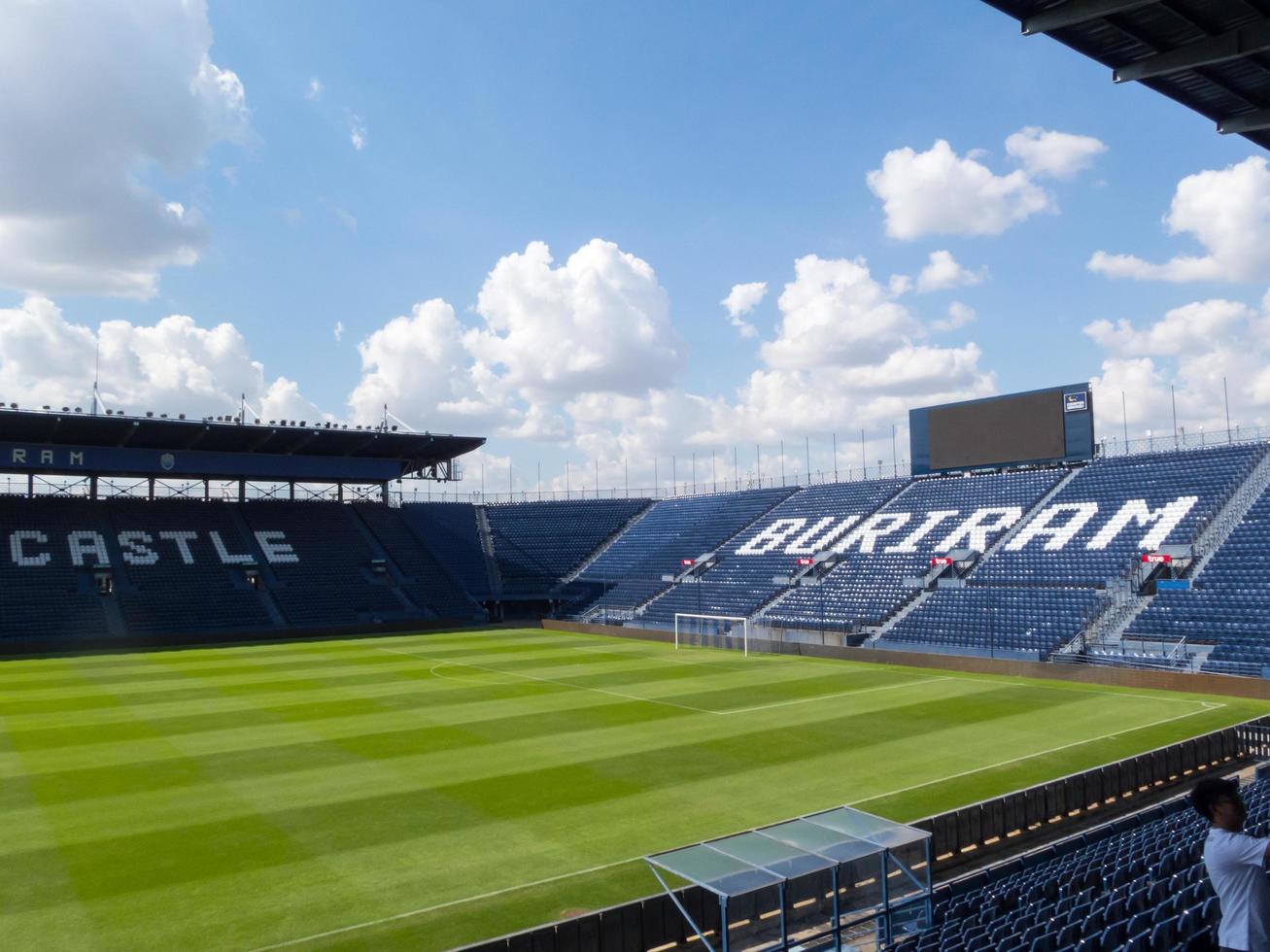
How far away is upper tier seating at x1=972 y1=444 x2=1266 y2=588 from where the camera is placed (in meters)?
39.8

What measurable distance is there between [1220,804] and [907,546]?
45.3 meters

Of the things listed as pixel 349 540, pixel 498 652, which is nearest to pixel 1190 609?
pixel 498 652

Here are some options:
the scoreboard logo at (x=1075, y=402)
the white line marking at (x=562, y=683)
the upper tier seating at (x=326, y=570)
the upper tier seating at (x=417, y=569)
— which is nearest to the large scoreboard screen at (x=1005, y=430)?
the scoreboard logo at (x=1075, y=402)

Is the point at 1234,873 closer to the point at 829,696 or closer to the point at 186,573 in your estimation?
the point at 829,696

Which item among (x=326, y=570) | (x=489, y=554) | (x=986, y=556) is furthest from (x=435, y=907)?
(x=489, y=554)

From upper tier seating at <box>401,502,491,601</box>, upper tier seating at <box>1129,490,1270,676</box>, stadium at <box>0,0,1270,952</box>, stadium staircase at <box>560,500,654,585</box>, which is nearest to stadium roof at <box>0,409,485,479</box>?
stadium at <box>0,0,1270,952</box>

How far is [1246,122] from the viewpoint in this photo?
1252 cm

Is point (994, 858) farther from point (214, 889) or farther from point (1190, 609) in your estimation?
point (1190, 609)

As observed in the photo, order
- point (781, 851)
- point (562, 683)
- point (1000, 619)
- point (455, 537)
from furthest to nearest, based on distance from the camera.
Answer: point (455, 537), point (1000, 619), point (562, 683), point (781, 851)

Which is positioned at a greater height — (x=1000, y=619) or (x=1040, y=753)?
(x=1000, y=619)

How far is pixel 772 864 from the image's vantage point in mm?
9766

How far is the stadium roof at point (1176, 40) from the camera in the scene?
10219 mm

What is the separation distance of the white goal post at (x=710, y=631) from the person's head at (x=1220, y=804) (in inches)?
1458

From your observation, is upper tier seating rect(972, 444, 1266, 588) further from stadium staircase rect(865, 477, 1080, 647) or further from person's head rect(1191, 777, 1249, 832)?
person's head rect(1191, 777, 1249, 832)
